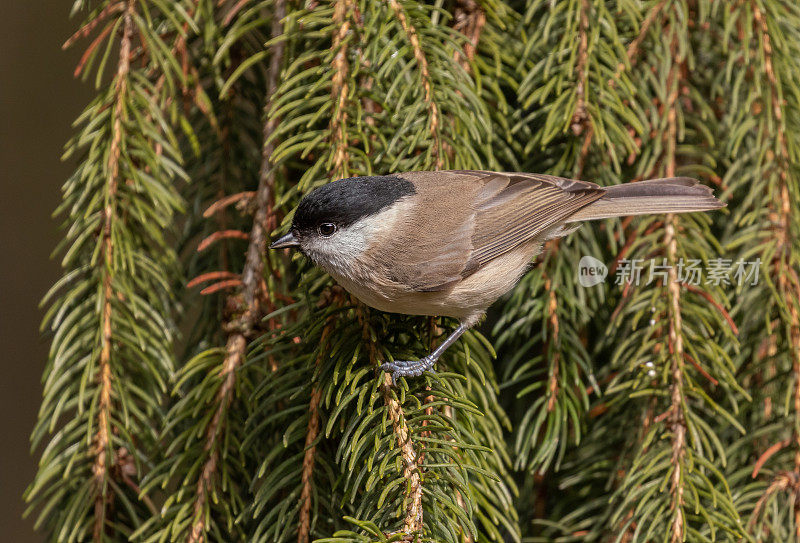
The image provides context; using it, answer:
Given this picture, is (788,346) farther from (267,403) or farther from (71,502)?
(71,502)

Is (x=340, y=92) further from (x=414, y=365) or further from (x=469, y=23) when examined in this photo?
(x=414, y=365)

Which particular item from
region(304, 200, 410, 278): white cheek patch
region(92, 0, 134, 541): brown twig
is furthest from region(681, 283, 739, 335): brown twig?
region(92, 0, 134, 541): brown twig

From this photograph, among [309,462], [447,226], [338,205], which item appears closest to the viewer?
[309,462]

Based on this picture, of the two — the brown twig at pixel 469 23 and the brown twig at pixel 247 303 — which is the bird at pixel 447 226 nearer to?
the brown twig at pixel 247 303

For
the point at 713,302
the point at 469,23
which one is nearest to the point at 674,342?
the point at 713,302

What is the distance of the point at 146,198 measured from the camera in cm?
135

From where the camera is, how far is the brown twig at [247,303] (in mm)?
1168

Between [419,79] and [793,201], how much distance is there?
0.73 meters

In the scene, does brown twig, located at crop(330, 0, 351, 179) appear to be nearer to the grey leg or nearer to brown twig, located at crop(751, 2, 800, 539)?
the grey leg

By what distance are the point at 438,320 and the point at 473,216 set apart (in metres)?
0.24

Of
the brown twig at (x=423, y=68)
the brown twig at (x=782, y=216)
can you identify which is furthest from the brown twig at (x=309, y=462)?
the brown twig at (x=782, y=216)

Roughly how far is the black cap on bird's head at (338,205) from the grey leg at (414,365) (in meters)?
0.27

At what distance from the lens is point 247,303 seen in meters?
1.31

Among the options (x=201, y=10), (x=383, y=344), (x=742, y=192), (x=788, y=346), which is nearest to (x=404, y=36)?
(x=201, y=10)
